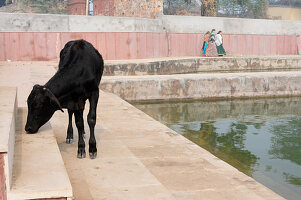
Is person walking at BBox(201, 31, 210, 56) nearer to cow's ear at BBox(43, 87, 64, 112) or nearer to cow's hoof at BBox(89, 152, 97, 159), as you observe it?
cow's hoof at BBox(89, 152, 97, 159)

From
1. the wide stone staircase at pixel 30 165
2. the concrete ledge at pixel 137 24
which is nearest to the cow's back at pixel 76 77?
the wide stone staircase at pixel 30 165

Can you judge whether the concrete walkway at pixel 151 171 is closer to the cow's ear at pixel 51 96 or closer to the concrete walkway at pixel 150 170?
the concrete walkway at pixel 150 170

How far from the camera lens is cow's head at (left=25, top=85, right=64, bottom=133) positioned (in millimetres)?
4176

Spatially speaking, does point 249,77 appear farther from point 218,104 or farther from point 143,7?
point 143,7

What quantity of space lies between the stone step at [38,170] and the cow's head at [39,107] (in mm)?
110

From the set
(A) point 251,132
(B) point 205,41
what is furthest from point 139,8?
(A) point 251,132

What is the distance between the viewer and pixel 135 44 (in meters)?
22.3

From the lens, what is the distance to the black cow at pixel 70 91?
4203 millimetres

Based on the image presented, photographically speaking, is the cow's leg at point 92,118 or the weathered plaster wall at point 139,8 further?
the weathered plaster wall at point 139,8

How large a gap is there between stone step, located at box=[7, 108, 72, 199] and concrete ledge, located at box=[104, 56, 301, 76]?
12.8m

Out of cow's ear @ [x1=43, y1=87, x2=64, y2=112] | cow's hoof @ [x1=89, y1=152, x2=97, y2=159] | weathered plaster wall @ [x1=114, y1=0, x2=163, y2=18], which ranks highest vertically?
weathered plaster wall @ [x1=114, y1=0, x2=163, y2=18]

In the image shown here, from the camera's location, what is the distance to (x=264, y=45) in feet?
92.3

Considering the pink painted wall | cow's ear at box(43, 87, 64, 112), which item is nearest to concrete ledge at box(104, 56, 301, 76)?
the pink painted wall

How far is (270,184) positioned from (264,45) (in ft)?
80.7
